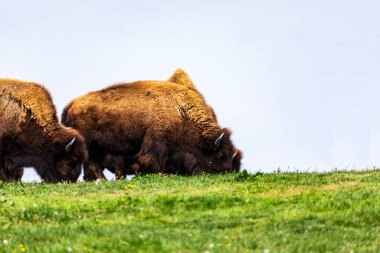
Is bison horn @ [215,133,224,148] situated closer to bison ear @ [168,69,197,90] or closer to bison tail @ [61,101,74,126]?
bison ear @ [168,69,197,90]

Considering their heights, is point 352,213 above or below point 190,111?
below

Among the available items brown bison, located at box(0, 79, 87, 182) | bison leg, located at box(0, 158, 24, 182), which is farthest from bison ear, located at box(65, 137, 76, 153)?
bison leg, located at box(0, 158, 24, 182)

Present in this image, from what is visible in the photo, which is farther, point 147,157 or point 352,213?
point 147,157

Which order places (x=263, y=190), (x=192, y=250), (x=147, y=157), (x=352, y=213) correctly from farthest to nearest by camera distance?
(x=147, y=157) → (x=263, y=190) → (x=352, y=213) → (x=192, y=250)

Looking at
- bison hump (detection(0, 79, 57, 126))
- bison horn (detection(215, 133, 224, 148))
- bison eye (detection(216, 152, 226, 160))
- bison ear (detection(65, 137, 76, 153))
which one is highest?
bison hump (detection(0, 79, 57, 126))

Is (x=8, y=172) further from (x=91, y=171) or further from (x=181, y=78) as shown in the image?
(x=181, y=78)

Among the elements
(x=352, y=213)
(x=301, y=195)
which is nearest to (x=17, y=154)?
(x=301, y=195)

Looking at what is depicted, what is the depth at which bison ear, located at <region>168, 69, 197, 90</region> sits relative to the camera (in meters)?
27.0

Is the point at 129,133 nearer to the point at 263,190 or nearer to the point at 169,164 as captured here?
the point at 169,164

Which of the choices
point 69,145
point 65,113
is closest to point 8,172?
point 69,145

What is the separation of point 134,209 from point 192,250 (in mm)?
3158

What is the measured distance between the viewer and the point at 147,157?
80.6 feet

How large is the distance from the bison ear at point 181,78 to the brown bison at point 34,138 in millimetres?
4709

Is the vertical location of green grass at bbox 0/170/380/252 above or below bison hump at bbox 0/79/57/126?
below
